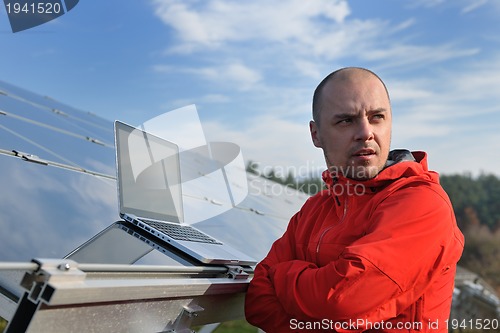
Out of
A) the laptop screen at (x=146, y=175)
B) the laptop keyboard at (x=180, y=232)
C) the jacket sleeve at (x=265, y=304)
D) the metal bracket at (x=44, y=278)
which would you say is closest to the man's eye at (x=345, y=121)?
the jacket sleeve at (x=265, y=304)

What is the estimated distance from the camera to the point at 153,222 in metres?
2.42

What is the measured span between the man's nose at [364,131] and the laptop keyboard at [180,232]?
89 cm

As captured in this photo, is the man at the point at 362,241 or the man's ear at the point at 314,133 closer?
the man at the point at 362,241

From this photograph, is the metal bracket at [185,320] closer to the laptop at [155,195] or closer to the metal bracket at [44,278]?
the laptop at [155,195]

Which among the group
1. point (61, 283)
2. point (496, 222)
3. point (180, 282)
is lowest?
point (496, 222)

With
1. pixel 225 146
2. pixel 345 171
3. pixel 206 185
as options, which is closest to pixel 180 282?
pixel 345 171

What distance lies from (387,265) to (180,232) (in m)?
1.06

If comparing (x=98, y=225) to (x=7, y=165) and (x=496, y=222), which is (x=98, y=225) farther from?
(x=496, y=222)

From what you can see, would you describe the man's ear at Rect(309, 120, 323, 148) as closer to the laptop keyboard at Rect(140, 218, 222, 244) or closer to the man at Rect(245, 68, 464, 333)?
the man at Rect(245, 68, 464, 333)

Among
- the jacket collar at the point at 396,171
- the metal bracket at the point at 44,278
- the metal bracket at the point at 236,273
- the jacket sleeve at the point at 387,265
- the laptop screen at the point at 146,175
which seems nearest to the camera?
the metal bracket at the point at 44,278

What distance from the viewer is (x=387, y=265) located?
1.79 meters

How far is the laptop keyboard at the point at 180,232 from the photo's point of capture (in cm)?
235

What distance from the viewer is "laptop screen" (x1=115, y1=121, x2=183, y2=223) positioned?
239cm

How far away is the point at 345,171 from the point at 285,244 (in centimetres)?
45
